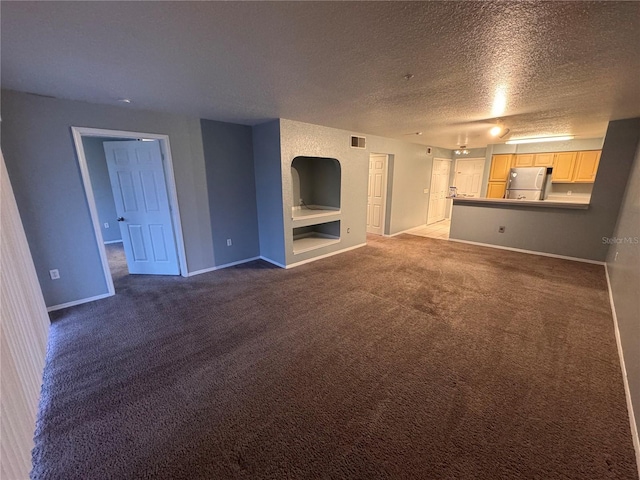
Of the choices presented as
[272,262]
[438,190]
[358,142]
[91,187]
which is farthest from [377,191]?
[91,187]

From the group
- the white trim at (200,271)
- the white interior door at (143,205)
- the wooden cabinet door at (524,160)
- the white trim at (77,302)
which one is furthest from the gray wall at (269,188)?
the wooden cabinet door at (524,160)

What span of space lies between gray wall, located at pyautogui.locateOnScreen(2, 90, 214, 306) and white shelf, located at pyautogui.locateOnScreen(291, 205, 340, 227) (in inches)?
87.2

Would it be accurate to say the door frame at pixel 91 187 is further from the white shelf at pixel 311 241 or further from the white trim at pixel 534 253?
the white trim at pixel 534 253

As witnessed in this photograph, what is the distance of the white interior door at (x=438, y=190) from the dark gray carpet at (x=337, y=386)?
473cm

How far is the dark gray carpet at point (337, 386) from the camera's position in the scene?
142 cm

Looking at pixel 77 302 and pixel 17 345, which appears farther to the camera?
pixel 77 302

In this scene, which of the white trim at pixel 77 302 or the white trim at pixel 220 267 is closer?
the white trim at pixel 77 302

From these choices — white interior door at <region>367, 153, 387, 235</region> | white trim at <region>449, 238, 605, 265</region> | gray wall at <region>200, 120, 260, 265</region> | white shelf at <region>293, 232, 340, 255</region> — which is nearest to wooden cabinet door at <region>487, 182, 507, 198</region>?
white trim at <region>449, 238, 605, 265</region>

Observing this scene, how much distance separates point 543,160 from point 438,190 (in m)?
2.51

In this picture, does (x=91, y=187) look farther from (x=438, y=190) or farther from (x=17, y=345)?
(x=438, y=190)

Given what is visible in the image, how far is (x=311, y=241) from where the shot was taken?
5180mm

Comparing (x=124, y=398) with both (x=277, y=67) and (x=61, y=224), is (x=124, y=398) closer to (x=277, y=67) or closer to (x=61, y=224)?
(x=61, y=224)

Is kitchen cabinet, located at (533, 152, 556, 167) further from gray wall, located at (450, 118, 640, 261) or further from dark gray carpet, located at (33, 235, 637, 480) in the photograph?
dark gray carpet, located at (33, 235, 637, 480)

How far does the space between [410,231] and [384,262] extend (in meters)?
2.81
